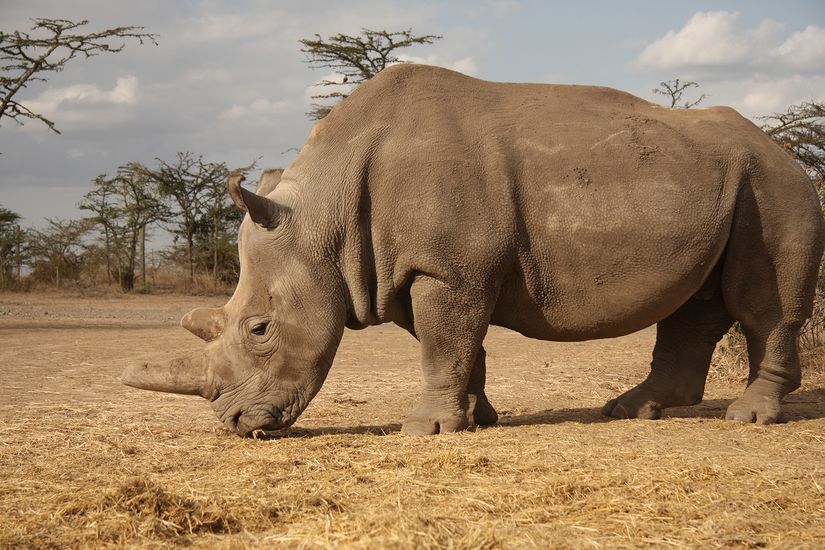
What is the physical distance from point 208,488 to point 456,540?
1.57 meters

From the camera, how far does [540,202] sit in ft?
21.4

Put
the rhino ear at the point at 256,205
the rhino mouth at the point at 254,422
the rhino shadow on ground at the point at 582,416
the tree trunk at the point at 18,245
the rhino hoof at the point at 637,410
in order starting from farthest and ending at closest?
the tree trunk at the point at 18,245, the rhino hoof at the point at 637,410, the rhino shadow on ground at the point at 582,416, the rhino mouth at the point at 254,422, the rhino ear at the point at 256,205

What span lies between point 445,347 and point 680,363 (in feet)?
6.90

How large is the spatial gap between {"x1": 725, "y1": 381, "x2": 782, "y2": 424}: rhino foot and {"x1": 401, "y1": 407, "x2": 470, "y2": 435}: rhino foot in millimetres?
2027

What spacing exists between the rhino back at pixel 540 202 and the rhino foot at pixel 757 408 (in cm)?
95

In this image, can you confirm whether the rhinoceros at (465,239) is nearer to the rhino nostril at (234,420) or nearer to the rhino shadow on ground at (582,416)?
the rhino nostril at (234,420)

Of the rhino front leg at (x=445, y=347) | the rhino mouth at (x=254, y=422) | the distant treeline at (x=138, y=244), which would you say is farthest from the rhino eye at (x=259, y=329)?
the distant treeline at (x=138, y=244)

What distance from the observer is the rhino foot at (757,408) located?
276 inches

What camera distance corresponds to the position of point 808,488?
490 centimetres

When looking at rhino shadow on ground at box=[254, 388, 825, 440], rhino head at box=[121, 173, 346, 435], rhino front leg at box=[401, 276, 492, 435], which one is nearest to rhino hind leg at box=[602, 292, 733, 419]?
rhino shadow on ground at box=[254, 388, 825, 440]

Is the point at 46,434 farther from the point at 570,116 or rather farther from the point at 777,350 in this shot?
the point at 777,350

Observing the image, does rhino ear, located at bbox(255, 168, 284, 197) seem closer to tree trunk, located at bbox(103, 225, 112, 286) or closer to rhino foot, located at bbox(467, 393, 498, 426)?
rhino foot, located at bbox(467, 393, 498, 426)

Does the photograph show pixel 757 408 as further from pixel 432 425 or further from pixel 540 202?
pixel 432 425

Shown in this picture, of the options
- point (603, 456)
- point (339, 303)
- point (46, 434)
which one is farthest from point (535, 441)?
point (46, 434)
